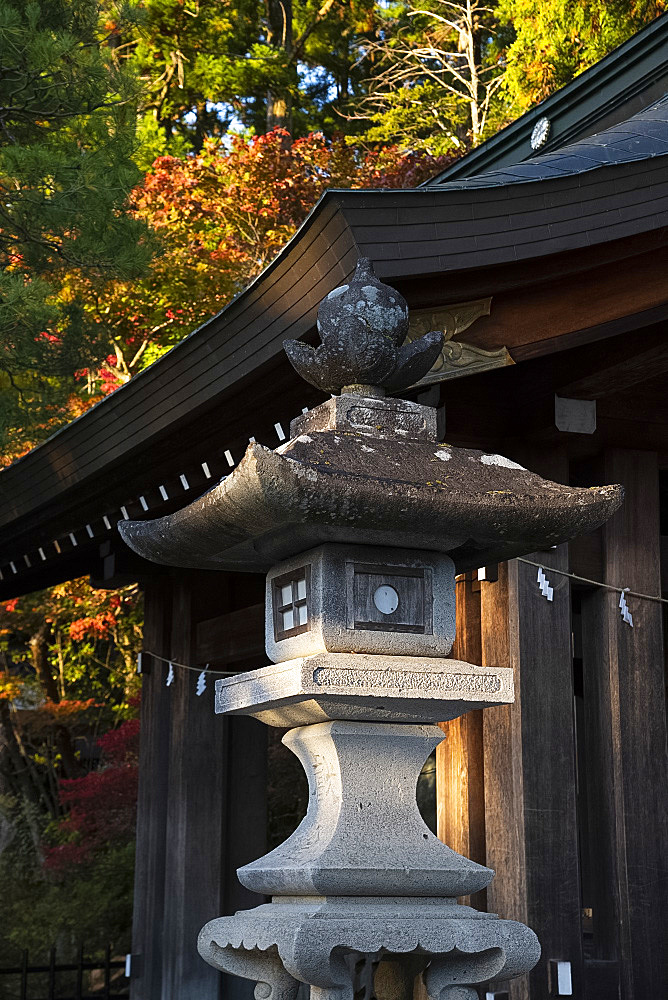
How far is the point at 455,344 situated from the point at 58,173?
4.11 meters

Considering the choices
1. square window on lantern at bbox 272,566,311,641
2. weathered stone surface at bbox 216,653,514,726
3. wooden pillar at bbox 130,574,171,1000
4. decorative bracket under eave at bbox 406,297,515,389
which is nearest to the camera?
weathered stone surface at bbox 216,653,514,726

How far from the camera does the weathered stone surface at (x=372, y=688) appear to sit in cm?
309

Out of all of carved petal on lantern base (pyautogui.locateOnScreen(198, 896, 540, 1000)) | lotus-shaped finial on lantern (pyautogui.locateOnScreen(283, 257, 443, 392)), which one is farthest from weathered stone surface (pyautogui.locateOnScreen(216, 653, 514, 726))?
lotus-shaped finial on lantern (pyautogui.locateOnScreen(283, 257, 443, 392))

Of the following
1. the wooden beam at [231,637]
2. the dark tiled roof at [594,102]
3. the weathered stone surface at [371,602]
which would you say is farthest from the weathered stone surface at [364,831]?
the dark tiled roof at [594,102]

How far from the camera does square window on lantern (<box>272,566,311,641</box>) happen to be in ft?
10.9

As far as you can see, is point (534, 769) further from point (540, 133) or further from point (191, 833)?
point (540, 133)

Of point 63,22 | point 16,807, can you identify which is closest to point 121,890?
point 16,807

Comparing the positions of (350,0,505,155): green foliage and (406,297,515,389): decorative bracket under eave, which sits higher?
(350,0,505,155): green foliage

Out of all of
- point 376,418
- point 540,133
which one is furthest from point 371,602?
point 540,133

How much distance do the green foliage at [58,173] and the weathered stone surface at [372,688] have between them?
4.50 m

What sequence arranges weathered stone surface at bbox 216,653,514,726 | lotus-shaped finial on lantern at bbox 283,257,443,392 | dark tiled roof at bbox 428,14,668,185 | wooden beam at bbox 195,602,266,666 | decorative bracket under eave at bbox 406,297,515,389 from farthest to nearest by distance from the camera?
wooden beam at bbox 195,602,266,666, dark tiled roof at bbox 428,14,668,185, decorative bracket under eave at bbox 406,297,515,389, lotus-shaped finial on lantern at bbox 283,257,443,392, weathered stone surface at bbox 216,653,514,726

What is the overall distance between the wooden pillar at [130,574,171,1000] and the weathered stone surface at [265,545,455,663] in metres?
4.98

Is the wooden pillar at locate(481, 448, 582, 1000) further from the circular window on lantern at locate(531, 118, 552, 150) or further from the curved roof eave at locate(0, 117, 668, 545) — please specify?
the circular window on lantern at locate(531, 118, 552, 150)

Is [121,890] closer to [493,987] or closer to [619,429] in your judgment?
[493,987]
